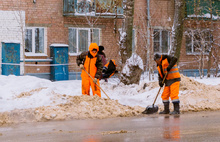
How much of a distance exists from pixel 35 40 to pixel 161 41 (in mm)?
7288

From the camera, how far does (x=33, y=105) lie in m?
10.1

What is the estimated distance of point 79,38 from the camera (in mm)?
23812

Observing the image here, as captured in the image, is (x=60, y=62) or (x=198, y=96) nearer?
(x=198, y=96)

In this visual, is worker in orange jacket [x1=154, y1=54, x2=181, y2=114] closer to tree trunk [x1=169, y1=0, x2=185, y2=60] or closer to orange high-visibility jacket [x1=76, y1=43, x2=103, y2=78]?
orange high-visibility jacket [x1=76, y1=43, x2=103, y2=78]

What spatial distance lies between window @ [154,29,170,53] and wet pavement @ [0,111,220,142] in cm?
1635

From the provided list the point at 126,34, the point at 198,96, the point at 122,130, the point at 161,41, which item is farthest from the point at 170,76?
the point at 161,41

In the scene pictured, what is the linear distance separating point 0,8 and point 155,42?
870 cm

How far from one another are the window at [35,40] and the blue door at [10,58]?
287 centimetres

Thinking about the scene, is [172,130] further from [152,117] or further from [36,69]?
[36,69]

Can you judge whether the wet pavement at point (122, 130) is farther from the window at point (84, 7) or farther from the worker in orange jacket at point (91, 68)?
the window at point (84, 7)

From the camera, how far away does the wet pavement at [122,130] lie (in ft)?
22.6

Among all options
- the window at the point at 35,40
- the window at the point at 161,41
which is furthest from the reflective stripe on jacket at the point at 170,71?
the window at the point at 161,41

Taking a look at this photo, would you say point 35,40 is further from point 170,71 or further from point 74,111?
point 74,111

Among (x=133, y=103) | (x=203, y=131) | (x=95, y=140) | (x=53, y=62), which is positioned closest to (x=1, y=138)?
(x=95, y=140)
